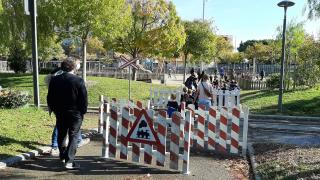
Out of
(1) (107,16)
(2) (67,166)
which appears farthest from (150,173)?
(1) (107,16)

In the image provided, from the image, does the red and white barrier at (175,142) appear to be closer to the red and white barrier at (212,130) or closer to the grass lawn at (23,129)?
the red and white barrier at (212,130)

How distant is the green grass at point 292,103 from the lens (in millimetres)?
18578

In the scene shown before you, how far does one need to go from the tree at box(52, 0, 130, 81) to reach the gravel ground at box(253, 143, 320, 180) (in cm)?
1548

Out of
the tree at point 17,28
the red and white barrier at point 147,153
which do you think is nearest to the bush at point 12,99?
the red and white barrier at point 147,153

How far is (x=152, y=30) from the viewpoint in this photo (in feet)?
121

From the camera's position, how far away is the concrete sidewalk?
7.33 meters

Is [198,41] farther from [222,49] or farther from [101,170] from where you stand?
[101,170]

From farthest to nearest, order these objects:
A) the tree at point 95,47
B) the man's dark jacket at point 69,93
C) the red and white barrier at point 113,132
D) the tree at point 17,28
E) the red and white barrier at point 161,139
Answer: the tree at point 95,47, the tree at point 17,28, the red and white barrier at point 113,132, the red and white barrier at point 161,139, the man's dark jacket at point 69,93

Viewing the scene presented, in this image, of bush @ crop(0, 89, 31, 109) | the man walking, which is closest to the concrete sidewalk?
the man walking

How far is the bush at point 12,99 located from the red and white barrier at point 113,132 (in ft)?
20.7

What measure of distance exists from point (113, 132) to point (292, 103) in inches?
539

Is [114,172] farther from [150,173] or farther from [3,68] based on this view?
[3,68]

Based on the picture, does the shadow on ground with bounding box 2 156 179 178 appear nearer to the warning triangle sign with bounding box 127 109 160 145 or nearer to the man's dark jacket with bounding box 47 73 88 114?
the warning triangle sign with bounding box 127 109 160 145

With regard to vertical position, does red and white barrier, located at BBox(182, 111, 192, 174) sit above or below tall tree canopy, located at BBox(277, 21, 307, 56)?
below
